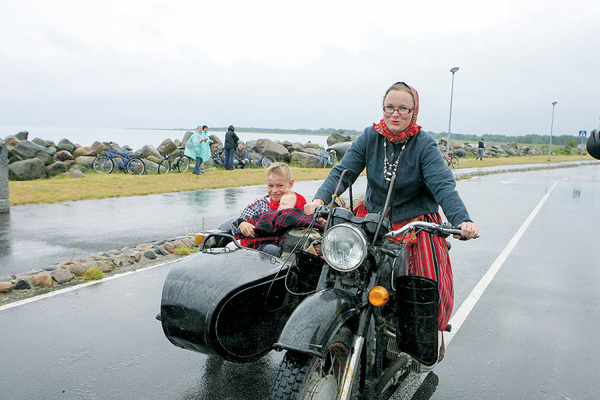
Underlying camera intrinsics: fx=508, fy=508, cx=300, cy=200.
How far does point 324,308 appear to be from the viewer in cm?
259

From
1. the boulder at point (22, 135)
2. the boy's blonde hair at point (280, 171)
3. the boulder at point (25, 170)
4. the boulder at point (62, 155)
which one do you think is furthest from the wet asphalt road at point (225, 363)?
the boulder at point (22, 135)

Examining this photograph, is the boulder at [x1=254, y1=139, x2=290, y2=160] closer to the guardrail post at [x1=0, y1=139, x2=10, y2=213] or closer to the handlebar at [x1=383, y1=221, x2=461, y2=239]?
the guardrail post at [x1=0, y1=139, x2=10, y2=213]

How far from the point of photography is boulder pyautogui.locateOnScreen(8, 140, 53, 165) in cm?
1897

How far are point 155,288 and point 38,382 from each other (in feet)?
7.15

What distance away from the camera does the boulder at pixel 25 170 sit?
1631 cm

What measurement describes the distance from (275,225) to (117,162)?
705 inches

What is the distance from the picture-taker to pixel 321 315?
8.34ft

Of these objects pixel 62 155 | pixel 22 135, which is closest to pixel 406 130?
pixel 62 155

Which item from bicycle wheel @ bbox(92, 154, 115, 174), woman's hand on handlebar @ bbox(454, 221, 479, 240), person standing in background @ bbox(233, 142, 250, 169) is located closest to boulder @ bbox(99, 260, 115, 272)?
woman's hand on handlebar @ bbox(454, 221, 479, 240)

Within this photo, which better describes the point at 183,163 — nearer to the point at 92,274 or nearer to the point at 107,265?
the point at 107,265

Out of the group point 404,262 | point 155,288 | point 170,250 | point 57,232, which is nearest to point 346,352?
point 404,262

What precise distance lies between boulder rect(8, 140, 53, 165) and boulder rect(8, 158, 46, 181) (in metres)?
2.03

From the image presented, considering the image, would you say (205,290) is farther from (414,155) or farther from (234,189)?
(234,189)

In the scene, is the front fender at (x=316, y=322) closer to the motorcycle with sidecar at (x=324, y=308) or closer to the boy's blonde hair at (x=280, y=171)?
the motorcycle with sidecar at (x=324, y=308)
